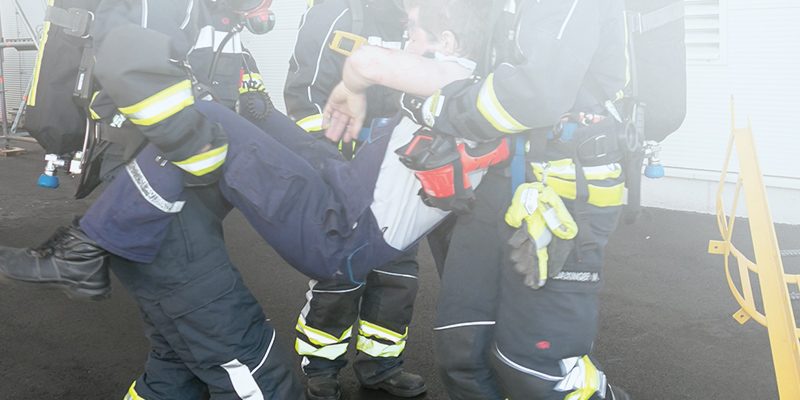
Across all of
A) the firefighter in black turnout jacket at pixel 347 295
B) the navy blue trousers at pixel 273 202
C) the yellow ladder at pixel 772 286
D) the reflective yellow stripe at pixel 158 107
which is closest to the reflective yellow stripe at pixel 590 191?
the navy blue trousers at pixel 273 202

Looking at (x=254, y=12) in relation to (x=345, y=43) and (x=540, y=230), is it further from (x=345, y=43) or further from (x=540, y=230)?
(x=540, y=230)

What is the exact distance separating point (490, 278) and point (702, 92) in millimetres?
5019

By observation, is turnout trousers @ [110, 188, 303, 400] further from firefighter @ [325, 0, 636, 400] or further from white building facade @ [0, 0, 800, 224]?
white building facade @ [0, 0, 800, 224]

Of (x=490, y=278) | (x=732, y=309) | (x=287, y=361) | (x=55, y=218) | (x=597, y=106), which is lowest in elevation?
(x=732, y=309)

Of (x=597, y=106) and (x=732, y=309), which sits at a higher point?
(x=597, y=106)

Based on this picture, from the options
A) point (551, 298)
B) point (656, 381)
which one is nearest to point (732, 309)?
point (656, 381)

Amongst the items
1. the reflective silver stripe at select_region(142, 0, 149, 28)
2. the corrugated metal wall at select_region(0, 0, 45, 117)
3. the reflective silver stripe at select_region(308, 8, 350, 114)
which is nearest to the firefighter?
the reflective silver stripe at select_region(142, 0, 149, 28)

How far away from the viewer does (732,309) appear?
175 inches

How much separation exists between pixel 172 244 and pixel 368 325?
137 centimetres

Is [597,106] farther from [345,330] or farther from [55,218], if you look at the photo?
[55,218]

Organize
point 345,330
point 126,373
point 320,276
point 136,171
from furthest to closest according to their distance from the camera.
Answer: point 126,373
point 345,330
point 320,276
point 136,171

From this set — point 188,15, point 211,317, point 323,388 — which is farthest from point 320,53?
point 211,317

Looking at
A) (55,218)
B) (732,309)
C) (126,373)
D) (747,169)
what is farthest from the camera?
(55,218)

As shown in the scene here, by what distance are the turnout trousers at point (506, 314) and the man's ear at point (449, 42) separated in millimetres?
387
